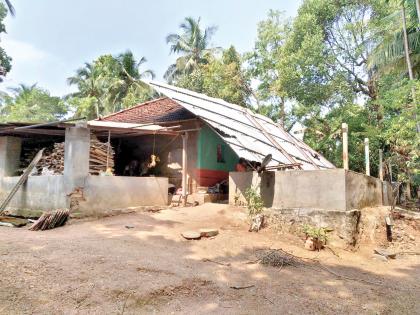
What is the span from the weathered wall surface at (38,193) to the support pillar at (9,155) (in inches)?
11.7

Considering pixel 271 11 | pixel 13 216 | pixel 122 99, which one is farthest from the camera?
pixel 122 99

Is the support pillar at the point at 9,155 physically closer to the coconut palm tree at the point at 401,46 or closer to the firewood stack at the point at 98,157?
the firewood stack at the point at 98,157

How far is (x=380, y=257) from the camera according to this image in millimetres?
7254

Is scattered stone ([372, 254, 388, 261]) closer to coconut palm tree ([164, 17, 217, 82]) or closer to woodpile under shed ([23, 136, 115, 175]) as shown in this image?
woodpile under shed ([23, 136, 115, 175])

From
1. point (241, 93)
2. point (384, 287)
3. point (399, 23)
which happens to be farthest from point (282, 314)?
point (241, 93)

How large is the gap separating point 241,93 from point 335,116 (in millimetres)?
6531

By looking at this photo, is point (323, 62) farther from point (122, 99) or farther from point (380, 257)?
point (122, 99)

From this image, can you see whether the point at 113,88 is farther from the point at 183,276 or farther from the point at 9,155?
the point at 183,276

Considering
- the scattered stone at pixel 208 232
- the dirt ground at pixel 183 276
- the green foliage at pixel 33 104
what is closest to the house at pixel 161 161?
the dirt ground at pixel 183 276

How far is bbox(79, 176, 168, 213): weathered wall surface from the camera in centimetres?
929

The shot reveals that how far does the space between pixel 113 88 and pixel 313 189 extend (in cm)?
2207

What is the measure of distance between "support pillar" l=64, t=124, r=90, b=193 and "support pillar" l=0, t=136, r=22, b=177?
2.93 meters

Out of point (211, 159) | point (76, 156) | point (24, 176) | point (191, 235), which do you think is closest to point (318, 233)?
point (191, 235)

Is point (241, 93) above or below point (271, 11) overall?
below
